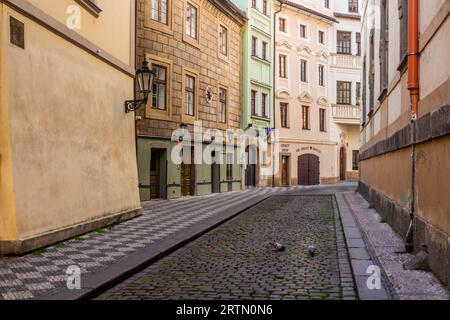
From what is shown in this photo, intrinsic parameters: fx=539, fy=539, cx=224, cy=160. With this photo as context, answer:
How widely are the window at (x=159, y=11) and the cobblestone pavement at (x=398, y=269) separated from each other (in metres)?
11.4

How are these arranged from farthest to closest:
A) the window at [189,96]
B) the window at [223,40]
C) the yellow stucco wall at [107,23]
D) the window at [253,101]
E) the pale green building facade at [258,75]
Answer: the window at [253,101] → the pale green building facade at [258,75] → the window at [223,40] → the window at [189,96] → the yellow stucco wall at [107,23]

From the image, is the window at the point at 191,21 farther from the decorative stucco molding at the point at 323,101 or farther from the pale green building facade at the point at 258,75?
the decorative stucco molding at the point at 323,101

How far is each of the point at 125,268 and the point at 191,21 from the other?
16.6 m

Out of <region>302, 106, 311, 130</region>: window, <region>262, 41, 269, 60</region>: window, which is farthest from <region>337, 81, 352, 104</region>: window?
<region>262, 41, 269, 60</region>: window

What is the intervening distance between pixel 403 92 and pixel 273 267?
4230mm

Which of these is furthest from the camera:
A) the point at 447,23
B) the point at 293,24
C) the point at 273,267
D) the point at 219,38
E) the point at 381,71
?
the point at 293,24

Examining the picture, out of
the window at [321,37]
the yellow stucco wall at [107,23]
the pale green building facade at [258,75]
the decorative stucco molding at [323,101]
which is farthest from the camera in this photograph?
the window at [321,37]

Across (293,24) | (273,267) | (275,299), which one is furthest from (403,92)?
(293,24)

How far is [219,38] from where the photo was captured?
25.2 meters

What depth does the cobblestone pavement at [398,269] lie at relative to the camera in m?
5.49

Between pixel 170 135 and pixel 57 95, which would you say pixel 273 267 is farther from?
pixel 170 135

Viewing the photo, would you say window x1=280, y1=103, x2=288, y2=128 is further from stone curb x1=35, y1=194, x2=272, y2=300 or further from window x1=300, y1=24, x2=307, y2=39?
stone curb x1=35, y1=194, x2=272, y2=300

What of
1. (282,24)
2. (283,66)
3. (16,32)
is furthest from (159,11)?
(282,24)

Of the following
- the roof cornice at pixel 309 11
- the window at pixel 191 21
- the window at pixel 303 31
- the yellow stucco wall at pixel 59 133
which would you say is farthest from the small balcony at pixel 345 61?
the yellow stucco wall at pixel 59 133
